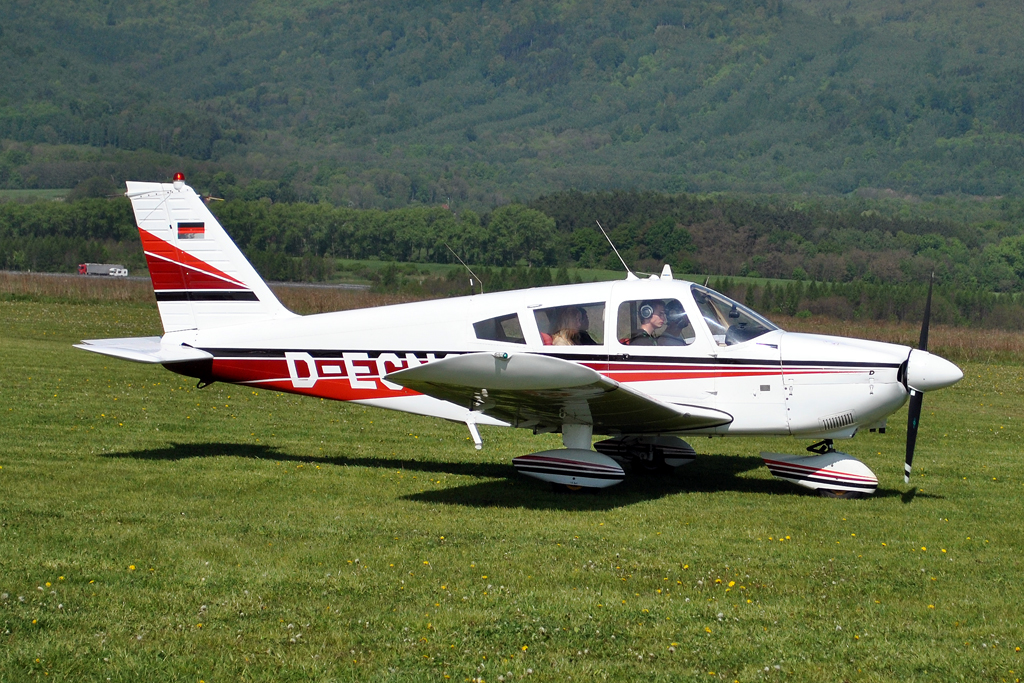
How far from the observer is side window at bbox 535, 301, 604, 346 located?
10016 mm

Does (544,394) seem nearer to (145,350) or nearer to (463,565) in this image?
(463,565)

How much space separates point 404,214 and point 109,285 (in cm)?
1897

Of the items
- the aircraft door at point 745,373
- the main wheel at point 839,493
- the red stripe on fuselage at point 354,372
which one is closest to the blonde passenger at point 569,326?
the red stripe on fuselage at point 354,372

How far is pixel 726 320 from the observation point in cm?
1000

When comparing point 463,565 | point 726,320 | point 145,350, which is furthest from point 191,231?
point 463,565

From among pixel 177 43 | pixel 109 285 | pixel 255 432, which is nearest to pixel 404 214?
pixel 109 285

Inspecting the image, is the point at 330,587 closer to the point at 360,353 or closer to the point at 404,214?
the point at 360,353

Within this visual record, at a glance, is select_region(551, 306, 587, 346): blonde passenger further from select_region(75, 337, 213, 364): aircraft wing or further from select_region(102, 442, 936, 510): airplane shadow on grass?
select_region(75, 337, 213, 364): aircraft wing

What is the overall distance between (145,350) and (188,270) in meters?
1.05

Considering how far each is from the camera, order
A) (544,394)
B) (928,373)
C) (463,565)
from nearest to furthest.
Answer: (463,565) < (544,394) < (928,373)

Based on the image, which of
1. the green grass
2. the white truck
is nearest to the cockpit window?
the green grass

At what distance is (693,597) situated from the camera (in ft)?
21.8

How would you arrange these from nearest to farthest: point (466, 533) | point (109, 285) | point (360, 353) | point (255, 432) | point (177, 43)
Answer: point (466, 533) < point (360, 353) < point (255, 432) < point (109, 285) < point (177, 43)

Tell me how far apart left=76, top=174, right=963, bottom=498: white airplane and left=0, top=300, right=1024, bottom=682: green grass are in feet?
1.75
